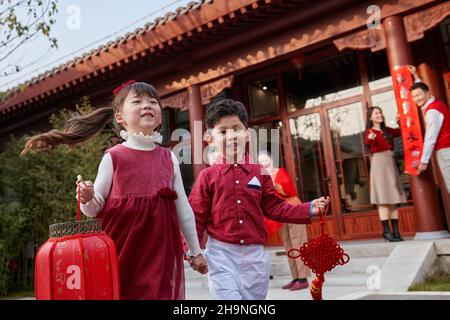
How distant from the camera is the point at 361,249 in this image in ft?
16.5

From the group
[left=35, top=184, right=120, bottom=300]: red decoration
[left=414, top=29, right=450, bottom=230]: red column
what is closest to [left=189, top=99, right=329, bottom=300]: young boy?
[left=35, top=184, right=120, bottom=300]: red decoration

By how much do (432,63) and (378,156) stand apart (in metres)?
1.58

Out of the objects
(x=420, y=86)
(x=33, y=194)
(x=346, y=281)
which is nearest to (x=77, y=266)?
(x=346, y=281)

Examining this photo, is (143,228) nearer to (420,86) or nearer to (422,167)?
(422,167)

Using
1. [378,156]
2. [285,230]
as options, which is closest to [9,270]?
[285,230]

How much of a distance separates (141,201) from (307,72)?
19.3 feet

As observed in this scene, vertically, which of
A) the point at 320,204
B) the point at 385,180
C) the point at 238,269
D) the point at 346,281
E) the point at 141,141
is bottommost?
the point at 346,281

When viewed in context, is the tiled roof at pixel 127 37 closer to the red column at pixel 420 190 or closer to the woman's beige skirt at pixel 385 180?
the red column at pixel 420 190

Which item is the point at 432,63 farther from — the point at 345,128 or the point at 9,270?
the point at 9,270

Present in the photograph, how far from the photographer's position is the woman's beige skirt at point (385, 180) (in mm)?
5406

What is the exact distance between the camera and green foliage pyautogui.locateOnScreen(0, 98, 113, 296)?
6.33 meters

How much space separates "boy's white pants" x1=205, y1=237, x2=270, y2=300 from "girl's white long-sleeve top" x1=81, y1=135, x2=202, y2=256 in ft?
0.73

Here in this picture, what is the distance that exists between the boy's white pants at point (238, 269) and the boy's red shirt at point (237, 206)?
49 mm

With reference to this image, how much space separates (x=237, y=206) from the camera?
2131 millimetres
